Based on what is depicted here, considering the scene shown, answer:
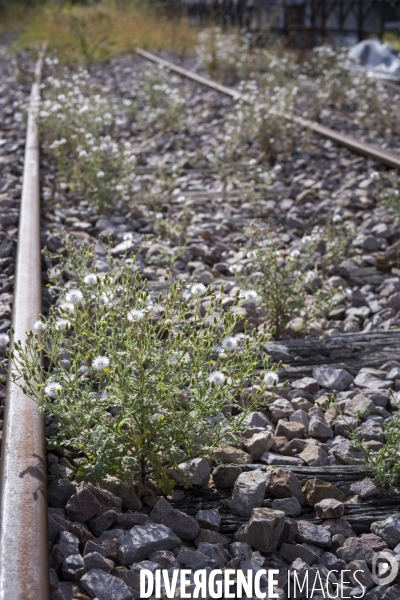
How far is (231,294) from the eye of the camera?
4.28 meters

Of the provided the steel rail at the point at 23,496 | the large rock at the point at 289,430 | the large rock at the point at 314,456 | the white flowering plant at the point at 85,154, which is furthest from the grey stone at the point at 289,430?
the white flowering plant at the point at 85,154

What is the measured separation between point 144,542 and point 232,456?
Answer: 2.08ft

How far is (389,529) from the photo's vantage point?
8.13 ft

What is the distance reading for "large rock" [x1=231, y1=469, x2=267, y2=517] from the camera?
8.39 feet

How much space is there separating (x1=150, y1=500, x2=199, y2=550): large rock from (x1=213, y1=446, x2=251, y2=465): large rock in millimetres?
372

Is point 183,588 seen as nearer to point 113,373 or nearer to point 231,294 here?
point 113,373

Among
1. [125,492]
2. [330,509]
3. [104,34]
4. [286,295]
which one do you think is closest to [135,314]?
[125,492]

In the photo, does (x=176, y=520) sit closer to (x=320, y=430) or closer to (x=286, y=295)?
(x=320, y=430)

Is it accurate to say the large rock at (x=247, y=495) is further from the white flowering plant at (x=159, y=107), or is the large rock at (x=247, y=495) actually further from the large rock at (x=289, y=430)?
the white flowering plant at (x=159, y=107)

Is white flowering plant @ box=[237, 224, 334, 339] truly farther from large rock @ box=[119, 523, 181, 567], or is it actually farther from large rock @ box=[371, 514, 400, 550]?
large rock @ box=[119, 523, 181, 567]

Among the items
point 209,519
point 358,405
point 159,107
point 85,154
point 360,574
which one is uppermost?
point 159,107

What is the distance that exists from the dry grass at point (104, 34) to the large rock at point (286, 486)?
13.0 meters

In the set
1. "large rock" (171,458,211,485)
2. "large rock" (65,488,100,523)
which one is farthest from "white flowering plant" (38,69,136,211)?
"large rock" (65,488,100,523)

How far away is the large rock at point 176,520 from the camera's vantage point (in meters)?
2.42
